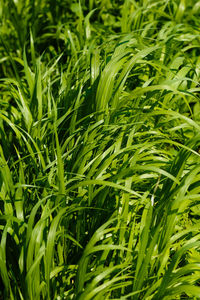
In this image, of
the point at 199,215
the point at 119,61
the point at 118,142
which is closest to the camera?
the point at 118,142

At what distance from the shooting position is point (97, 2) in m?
3.05

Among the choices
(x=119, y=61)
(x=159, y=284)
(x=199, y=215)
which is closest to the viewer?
(x=159, y=284)

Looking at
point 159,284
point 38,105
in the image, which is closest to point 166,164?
point 159,284

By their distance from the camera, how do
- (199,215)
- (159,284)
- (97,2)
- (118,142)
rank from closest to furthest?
1. (159,284)
2. (118,142)
3. (199,215)
4. (97,2)

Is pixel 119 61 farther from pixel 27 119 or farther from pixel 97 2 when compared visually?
pixel 97 2

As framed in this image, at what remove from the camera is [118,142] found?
67.2 inches

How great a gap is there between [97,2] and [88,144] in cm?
178

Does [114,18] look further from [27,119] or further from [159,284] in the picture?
[159,284]

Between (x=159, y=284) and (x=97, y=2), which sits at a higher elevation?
(x=97, y=2)

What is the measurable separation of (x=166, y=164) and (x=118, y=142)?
0.24 m

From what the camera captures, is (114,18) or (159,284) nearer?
(159,284)

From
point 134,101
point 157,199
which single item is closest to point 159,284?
point 157,199

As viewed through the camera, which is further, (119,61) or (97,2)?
(97,2)

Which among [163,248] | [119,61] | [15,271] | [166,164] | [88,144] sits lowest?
[15,271]
